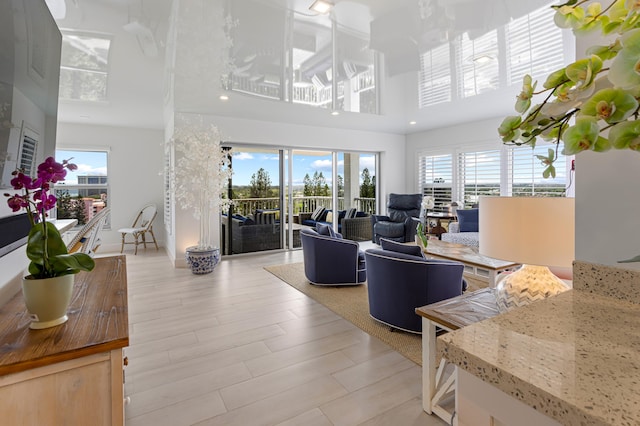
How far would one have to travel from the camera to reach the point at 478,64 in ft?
11.7

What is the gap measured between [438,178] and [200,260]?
5400 millimetres

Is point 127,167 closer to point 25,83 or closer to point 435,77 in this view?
point 25,83

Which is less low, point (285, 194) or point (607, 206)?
point (285, 194)

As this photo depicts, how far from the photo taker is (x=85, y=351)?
3.19ft

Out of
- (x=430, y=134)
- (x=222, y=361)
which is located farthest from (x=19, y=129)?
(x=430, y=134)

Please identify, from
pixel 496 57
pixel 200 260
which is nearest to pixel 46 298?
pixel 200 260

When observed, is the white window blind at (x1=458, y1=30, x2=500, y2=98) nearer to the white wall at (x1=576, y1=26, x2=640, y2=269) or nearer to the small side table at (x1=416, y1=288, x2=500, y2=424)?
the white wall at (x1=576, y1=26, x2=640, y2=269)

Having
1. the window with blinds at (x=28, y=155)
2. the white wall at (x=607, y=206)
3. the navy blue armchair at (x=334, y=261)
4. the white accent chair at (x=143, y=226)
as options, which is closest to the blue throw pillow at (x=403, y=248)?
the navy blue armchair at (x=334, y=261)

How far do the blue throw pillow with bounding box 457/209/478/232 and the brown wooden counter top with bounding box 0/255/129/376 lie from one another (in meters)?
5.34

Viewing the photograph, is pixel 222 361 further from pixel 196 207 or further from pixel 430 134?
pixel 430 134

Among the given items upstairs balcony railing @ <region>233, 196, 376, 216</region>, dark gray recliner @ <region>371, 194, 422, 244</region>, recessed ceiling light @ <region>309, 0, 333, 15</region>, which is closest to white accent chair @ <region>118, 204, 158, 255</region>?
upstairs balcony railing @ <region>233, 196, 376, 216</region>

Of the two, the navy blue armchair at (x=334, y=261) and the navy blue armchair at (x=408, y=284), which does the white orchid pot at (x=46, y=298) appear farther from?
the navy blue armchair at (x=334, y=261)

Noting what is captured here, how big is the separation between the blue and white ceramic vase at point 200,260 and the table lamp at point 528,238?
414 cm

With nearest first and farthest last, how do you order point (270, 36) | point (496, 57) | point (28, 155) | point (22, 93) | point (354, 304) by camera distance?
point (22, 93), point (28, 155), point (270, 36), point (496, 57), point (354, 304)
